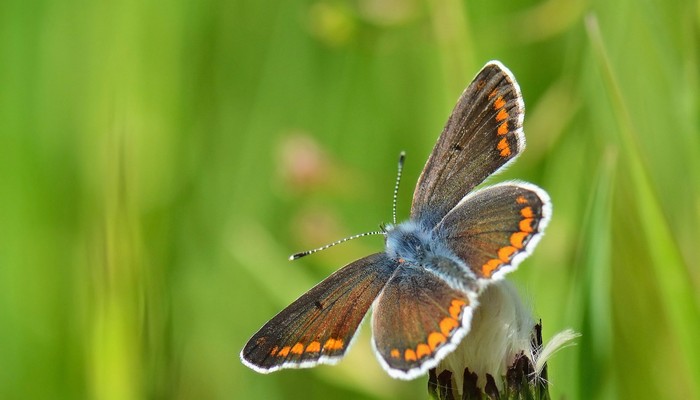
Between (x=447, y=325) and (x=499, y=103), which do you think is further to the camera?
(x=499, y=103)

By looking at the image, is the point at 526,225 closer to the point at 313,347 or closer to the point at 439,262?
the point at 439,262

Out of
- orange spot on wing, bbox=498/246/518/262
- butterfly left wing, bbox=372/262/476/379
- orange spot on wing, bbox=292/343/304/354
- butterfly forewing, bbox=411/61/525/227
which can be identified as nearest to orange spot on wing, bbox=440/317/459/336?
butterfly left wing, bbox=372/262/476/379

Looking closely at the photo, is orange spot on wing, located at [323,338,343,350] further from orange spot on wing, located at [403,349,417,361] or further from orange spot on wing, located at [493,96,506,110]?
orange spot on wing, located at [493,96,506,110]

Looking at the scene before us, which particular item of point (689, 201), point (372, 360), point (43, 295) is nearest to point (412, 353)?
point (372, 360)

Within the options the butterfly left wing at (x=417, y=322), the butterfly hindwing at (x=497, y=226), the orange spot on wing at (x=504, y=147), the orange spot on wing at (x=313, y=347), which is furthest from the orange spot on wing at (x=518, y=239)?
the orange spot on wing at (x=313, y=347)

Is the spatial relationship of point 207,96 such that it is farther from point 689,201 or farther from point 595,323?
point 595,323

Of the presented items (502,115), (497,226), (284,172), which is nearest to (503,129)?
(502,115)

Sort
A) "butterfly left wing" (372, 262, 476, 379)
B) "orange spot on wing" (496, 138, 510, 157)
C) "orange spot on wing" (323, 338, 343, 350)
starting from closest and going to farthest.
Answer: "butterfly left wing" (372, 262, 476, 379)
"orange spot on wing" (323, 338, 343, 350)
"orange spot on wing" (496, 138, 510, 157)
